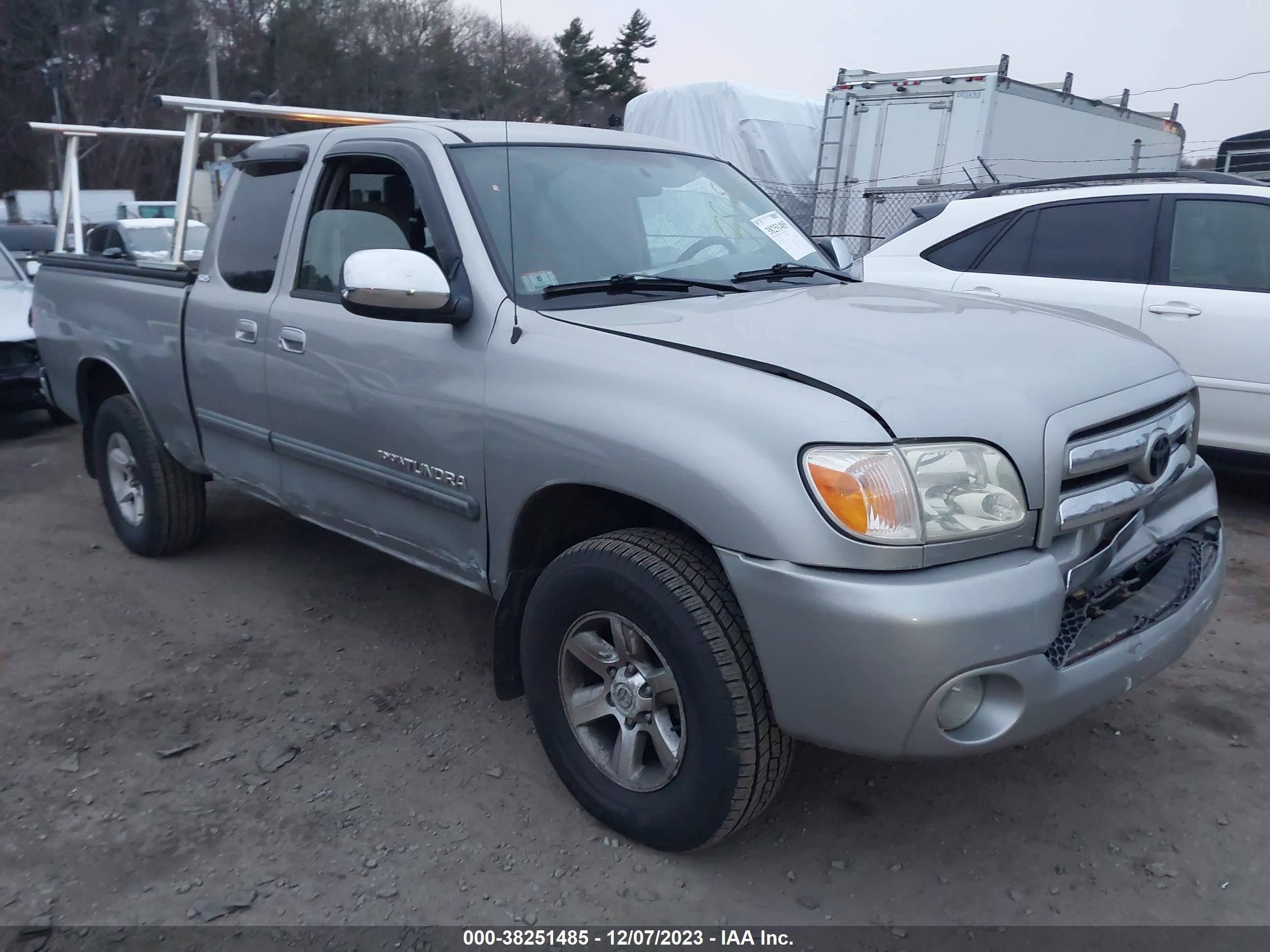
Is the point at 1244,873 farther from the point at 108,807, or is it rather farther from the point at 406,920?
the point at 108,807

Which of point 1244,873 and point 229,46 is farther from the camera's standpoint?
point 229,46

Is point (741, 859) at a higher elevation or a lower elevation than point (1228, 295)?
lower

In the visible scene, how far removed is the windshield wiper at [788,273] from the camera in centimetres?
343

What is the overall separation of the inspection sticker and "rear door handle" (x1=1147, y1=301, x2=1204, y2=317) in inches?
149

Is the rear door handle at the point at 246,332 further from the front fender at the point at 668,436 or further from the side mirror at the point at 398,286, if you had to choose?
the front fender at the point at 668,436

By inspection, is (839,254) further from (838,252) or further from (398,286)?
(398,286)

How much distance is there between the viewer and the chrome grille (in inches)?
93.4

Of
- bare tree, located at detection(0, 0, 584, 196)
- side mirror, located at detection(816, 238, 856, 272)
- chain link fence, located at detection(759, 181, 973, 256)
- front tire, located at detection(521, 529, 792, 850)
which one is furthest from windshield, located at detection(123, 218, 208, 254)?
bare tree, located at detection(0, 0, 584, 196)

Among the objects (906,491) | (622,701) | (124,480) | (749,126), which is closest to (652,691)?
(622,701)

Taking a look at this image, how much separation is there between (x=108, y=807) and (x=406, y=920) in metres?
1.08

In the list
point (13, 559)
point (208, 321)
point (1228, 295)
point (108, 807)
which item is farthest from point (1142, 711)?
point (13, 559)

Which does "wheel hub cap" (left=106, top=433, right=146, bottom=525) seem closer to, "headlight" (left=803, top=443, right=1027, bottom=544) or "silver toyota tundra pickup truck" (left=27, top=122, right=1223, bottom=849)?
"silver toyota tundra pickup truck" (left=27, top=122, right=1223, bottom=849)

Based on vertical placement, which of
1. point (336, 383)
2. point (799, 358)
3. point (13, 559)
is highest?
point (799, 358)

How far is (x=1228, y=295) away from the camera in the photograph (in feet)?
17.3
